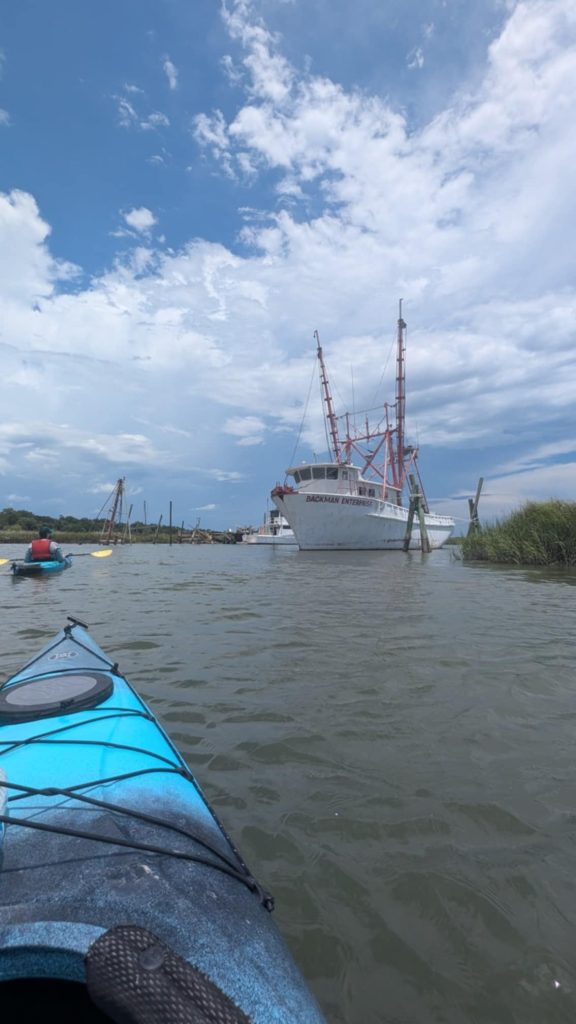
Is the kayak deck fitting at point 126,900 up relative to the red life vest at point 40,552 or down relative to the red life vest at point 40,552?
down

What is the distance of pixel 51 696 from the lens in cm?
292

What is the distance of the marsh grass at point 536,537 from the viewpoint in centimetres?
1598

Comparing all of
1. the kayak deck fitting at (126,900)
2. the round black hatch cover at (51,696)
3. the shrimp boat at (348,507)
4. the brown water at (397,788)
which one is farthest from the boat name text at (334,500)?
the kayak deck fitting at (126,900)

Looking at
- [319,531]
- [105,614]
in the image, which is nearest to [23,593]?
[105,614]

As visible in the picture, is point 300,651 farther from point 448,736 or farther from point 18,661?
point 18,661

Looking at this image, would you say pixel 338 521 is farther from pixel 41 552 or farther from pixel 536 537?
pixel 41 552

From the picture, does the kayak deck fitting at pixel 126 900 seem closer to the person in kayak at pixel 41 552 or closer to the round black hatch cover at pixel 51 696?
the round black hatch cover at pixel 51 696

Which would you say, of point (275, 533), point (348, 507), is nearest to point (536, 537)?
point (348, 507)

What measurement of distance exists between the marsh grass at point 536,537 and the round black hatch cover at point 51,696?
16.3m

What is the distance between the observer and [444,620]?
23.1 ft

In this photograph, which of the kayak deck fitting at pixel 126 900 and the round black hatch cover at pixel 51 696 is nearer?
the kayak deck fitting at pixel 126 900

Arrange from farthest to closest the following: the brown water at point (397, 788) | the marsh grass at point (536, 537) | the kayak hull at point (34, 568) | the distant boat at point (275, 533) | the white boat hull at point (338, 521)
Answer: the distant boat at point (275, 533) → the white boat hull at point (338, 521) → the marsh grass at point (536, 537) → the kayak hull at point (34, 568) → the brown water at point (397, 788)

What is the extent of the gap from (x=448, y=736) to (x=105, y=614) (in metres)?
6.37

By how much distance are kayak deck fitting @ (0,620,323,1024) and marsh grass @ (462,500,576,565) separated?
1670cm
